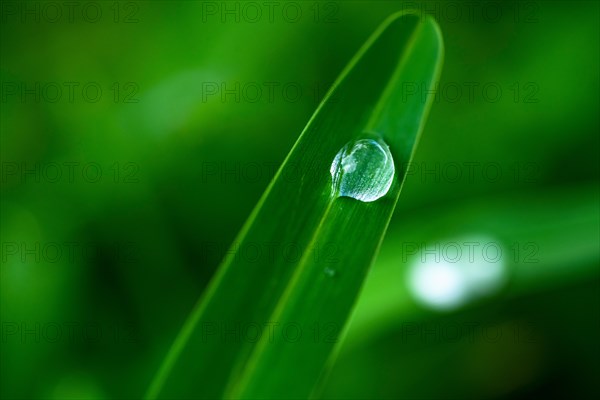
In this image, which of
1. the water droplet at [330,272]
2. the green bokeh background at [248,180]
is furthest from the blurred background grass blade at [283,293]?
the green bokeh background at [248,180]

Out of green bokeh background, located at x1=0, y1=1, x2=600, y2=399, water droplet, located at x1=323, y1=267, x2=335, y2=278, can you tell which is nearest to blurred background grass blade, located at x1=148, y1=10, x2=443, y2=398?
water droplet, located at x1=323, y1=267, x2=335, y2=278

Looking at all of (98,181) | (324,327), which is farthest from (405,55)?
(98,181)

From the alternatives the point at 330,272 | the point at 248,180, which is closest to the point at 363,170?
the point at 330,272

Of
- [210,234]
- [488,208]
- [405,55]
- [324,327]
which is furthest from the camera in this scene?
[210,234]

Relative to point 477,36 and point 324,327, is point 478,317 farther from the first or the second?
point 324,327

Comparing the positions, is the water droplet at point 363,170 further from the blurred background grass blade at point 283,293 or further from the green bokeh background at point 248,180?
the green bokeh background at point 248,180

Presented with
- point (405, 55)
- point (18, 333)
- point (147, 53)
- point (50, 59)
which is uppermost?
point (147, 53)

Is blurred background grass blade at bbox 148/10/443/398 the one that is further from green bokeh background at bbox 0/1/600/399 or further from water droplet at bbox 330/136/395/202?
green bokeh background at bbox 0/1/600/399

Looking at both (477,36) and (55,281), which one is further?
(477,36)
